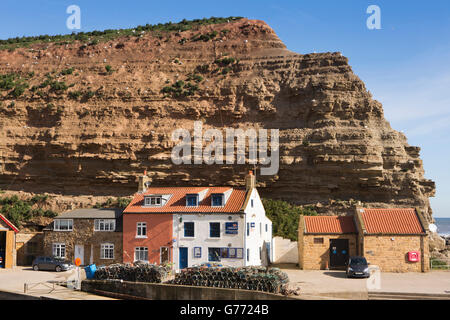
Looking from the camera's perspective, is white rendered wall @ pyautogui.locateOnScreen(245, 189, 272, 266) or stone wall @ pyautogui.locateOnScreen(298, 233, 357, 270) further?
white rendered wall @ pyautogui.locateOnScreen(245, 189, 272, 266)

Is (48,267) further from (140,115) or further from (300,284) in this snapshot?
(140,115)

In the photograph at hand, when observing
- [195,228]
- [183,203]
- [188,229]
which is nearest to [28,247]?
[183,203]

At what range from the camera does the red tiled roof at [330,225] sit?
3922cm

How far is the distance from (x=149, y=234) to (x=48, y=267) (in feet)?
25.8

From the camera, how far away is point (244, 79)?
68.4m

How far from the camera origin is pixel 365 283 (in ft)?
103

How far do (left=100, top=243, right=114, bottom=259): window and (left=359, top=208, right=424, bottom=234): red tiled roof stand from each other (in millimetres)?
19327

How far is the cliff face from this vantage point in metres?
58.5

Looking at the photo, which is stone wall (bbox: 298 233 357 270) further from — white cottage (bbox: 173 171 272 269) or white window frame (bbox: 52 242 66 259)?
white window frame (bbox: 52 242 66 259)

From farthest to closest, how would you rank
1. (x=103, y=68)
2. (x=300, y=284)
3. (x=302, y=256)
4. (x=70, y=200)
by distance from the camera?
(x=103, y=68), (x=70, y=200), (x=302, y=256), (x=300, y=284)

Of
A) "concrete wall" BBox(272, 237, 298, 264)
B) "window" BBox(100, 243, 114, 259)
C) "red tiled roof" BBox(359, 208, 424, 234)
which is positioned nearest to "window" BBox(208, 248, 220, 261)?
"window" BBox(100, 243, 114, 259)

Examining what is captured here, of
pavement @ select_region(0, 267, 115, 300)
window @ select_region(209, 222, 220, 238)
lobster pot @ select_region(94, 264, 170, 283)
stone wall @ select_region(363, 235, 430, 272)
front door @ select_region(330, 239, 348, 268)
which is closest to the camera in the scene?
pavement @ select_region(0, 267, 115, 300)

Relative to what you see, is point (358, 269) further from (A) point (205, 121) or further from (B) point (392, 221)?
(A) point (205, 121)
